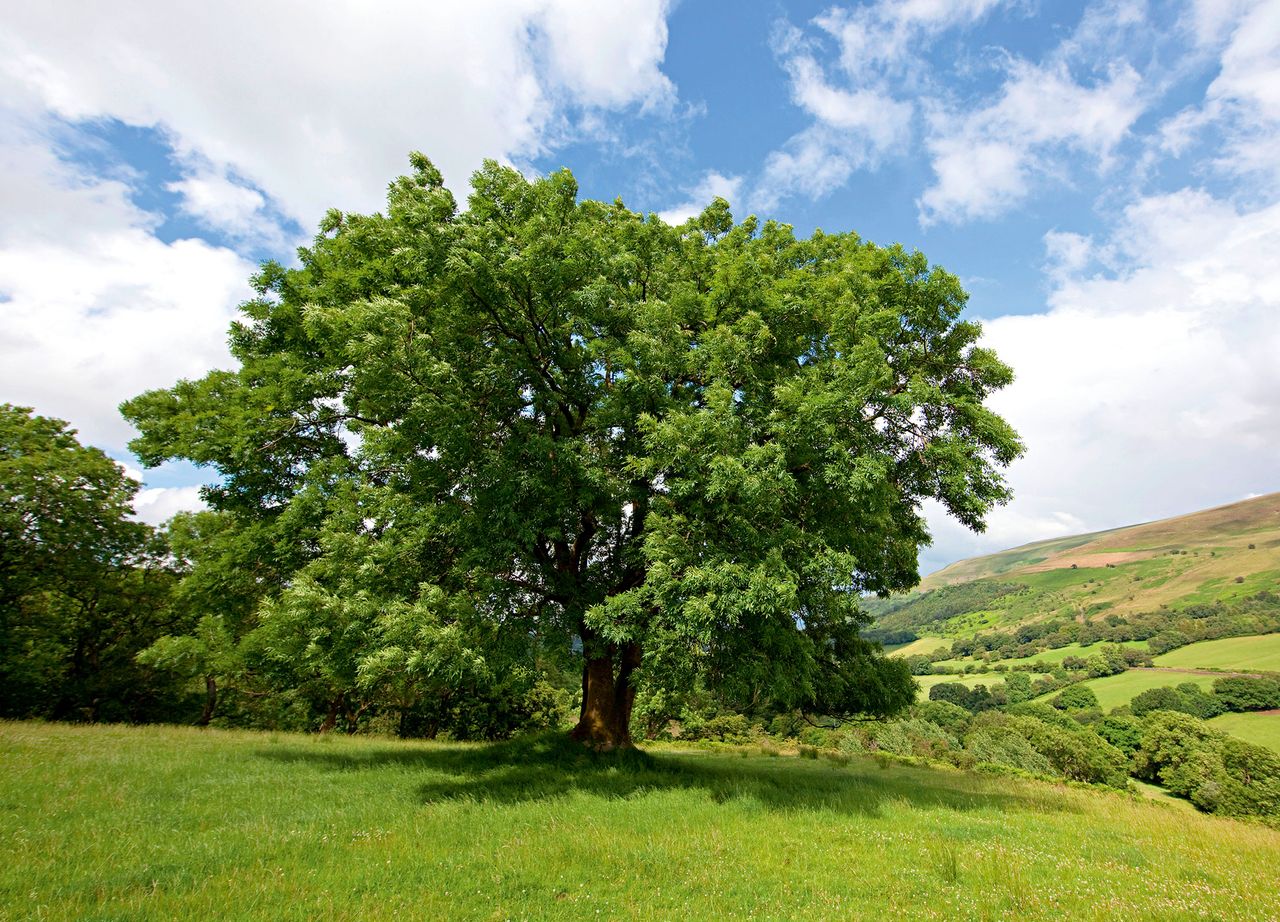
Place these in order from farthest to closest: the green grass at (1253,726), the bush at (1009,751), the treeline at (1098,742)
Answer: the green grass at (1253,726) → the bush at (1009,751) → the treeline at (1098,742)

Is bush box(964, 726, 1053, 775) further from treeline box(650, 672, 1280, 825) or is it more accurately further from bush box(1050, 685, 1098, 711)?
bush box(1050, 685, 1098, 711)

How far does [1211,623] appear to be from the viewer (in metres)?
140

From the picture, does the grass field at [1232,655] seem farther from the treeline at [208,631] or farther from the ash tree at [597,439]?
the ash tree at [597,439]

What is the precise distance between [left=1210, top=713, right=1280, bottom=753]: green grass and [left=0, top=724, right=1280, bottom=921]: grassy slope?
95.8 meters

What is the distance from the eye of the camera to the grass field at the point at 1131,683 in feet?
326

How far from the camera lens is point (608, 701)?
16516 mm

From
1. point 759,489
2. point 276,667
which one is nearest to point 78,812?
point 276,667

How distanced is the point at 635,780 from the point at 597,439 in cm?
852

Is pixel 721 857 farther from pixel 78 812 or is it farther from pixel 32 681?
pixel 32 681

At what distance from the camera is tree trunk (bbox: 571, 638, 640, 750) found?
53.0ft

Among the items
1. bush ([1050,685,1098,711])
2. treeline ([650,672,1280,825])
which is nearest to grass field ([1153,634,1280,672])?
treeline ([650,672,1280,825])

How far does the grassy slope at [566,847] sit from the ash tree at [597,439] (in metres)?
2.61

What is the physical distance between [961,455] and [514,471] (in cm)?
1085

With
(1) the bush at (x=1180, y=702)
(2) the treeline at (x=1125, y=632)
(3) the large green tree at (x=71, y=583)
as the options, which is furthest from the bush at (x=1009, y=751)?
(3) the large green tree at (x=71, y=583)
